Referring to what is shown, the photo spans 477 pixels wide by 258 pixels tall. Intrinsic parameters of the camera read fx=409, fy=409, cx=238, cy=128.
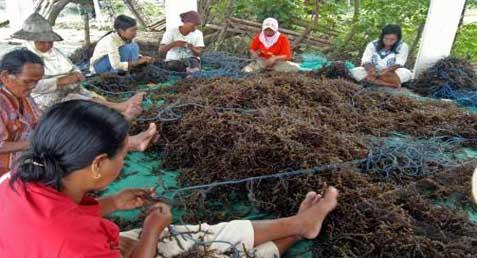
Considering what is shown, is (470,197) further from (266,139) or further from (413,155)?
(266,139)

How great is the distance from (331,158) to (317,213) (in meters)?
0.53

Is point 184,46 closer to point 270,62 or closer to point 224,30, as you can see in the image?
point 270,62

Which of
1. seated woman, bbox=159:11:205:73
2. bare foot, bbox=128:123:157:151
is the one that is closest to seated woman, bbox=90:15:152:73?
seated woman, bbox=159:11:205:73

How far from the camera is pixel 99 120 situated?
1223mm

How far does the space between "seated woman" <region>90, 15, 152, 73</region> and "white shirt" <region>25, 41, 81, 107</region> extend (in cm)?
88

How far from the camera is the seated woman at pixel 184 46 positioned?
517 cm

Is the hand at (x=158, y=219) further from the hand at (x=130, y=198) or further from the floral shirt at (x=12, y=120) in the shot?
the floral shirt at (x=12, y=120)

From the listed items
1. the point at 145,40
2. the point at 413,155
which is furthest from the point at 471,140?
the point at 145,40

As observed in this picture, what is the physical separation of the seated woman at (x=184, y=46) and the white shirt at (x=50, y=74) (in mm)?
1605

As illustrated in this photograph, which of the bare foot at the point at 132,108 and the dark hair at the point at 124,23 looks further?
the dark hair at the point at 124,23

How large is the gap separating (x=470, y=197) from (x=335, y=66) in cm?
287

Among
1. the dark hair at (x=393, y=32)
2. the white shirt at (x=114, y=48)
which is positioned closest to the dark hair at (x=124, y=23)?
the white shirt at (x=114, y=48)

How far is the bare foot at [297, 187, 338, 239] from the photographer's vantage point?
1989 millimetres

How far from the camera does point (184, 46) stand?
5402 millimetres
